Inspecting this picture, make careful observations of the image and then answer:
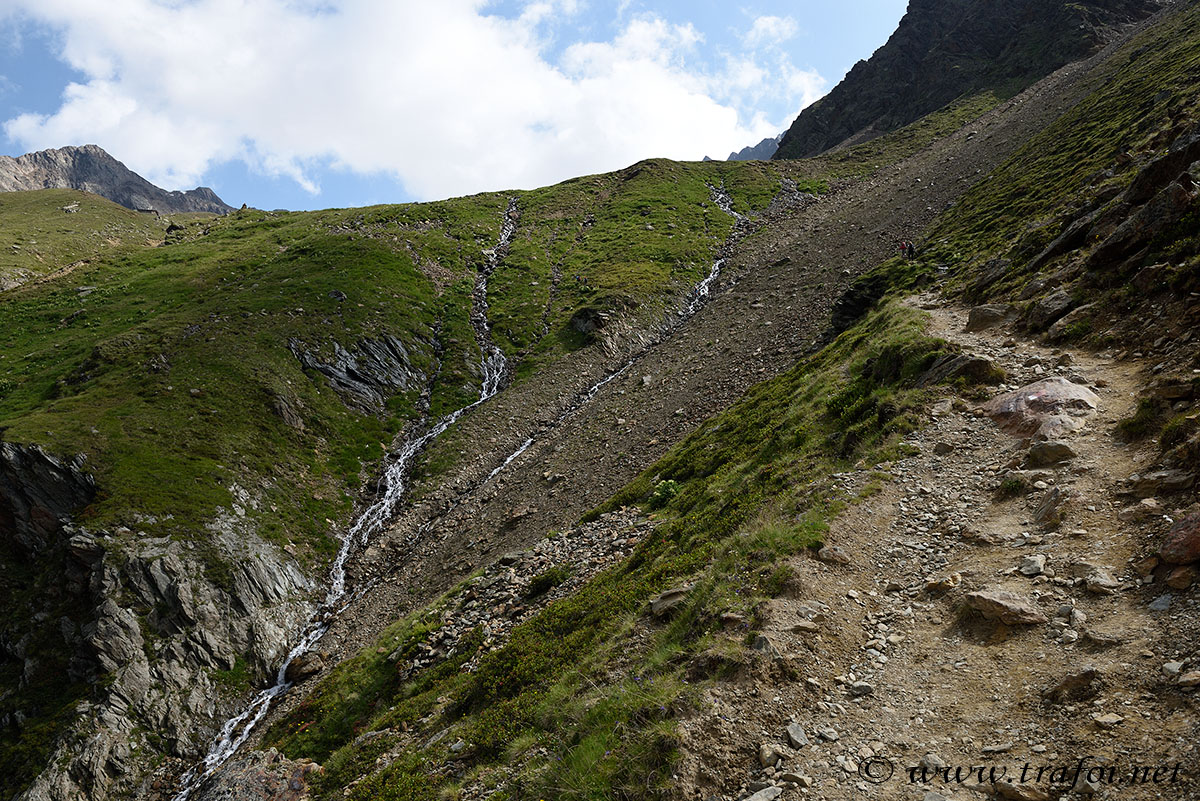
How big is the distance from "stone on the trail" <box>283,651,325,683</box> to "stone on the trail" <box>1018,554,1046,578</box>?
34.2 metres

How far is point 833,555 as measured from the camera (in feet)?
42.8

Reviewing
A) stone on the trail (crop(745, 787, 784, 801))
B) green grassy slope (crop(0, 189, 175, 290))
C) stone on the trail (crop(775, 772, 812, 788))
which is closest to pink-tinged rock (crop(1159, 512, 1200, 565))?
stone on the trail (crop(775, 772, 812, 788))

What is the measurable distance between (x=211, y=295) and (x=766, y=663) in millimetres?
80764

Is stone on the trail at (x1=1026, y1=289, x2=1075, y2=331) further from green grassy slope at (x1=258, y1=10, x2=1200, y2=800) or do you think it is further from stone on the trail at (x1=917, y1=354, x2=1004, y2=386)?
stone on the trail at (x1=917, y1=354, x2=1004, y2=386)

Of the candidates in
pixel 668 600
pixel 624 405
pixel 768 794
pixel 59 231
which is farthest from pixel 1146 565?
pixel 59 231

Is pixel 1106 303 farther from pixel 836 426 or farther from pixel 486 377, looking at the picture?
pixel 486 377

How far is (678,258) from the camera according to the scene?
270 ft

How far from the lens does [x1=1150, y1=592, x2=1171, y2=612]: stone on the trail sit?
823 cm

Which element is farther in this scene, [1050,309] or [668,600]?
[1050,309]

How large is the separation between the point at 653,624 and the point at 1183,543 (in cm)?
1051

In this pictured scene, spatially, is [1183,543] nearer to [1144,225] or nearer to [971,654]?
[971,654]

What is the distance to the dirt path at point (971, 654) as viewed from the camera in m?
7.18

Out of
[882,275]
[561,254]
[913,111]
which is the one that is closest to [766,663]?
[882,275]

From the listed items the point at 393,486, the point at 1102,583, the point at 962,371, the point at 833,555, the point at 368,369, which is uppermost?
the point at 368,369
